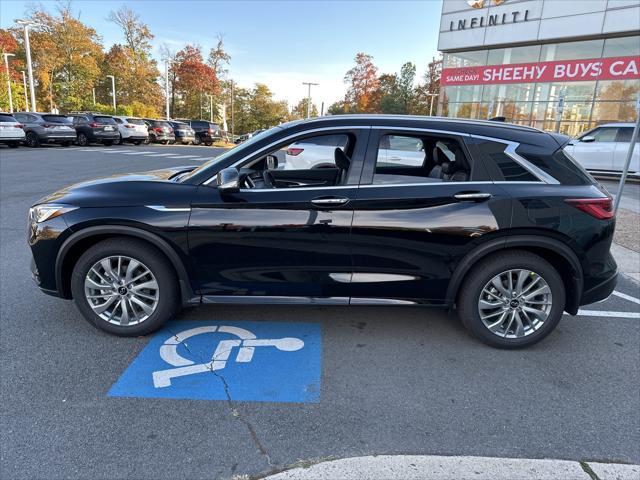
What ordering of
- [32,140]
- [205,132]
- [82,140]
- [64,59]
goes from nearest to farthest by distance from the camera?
[32,140]
[82,140]
[205,132]
[64,59]

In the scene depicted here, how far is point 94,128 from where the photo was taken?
24.7 metres

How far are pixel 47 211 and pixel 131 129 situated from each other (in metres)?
25.8

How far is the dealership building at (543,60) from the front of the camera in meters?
20.7

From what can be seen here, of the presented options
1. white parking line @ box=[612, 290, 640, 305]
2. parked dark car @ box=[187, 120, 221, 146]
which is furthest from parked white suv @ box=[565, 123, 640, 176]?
parked dark car @ box=[187, 120, 221, 146]

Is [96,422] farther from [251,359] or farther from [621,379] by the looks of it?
[621,379]

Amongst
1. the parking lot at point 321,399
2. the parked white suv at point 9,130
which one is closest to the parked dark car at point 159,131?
the parked white suv at point 9,130

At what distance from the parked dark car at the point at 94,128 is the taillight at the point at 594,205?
85.8 ft

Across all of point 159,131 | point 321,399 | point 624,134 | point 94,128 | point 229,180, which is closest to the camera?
point 321,399

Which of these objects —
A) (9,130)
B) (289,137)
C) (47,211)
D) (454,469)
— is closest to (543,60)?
(289,137)

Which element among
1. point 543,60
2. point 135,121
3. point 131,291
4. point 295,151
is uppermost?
point 543,60

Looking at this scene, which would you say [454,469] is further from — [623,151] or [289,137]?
[623,151]

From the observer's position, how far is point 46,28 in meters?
44.2

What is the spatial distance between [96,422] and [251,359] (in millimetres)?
1074

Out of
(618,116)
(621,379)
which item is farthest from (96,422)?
(618,116)
